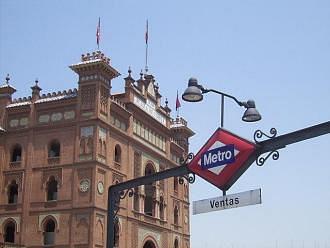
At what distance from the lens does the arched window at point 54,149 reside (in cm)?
3975

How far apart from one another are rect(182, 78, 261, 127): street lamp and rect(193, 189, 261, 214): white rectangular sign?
1.73 metres

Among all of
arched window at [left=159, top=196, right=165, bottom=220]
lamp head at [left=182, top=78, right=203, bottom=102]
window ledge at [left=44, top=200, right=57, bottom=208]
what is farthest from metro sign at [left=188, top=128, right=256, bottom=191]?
arched window at [left=159, top=196, right=165, bottom=220]

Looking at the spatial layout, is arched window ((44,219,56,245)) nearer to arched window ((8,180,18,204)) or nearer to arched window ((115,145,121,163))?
arched window ((8,180,18,204))

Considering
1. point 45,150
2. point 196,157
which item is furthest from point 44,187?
point 196,157

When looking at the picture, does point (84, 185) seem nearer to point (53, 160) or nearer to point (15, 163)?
point (53, 160)

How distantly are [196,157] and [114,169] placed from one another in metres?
27.9

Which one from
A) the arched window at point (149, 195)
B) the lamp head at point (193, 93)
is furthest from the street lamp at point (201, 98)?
the arched window at point (149, 195)

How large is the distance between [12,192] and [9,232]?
2.71m

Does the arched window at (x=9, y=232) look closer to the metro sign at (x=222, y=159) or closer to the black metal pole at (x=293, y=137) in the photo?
the metro sign at (x=222, y=159)

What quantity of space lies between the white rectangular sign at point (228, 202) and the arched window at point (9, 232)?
3008 cm

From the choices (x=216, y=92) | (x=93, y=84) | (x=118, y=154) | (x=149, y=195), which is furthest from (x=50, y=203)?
(x=216, y=92)

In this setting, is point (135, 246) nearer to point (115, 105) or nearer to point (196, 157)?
point (115, 105)

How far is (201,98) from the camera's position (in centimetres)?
1191

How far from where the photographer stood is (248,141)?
37.2 ft
